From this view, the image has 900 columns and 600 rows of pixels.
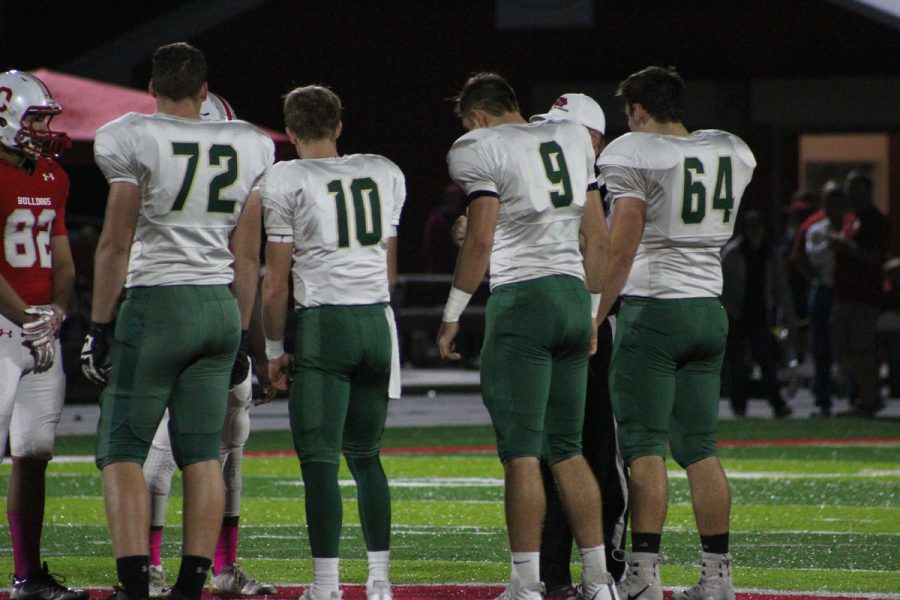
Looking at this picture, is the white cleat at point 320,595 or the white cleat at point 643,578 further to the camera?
the white cleat at point 643,578

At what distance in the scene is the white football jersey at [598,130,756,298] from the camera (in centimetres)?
673

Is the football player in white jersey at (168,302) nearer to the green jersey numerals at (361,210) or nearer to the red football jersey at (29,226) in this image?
the green jersey numerals at (361,210)

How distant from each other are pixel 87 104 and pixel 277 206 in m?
9.16

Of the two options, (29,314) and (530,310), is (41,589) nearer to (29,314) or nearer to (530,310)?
(29,314)

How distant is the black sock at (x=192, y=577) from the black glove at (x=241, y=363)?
2.31 ft

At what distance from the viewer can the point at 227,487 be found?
24.0 feet

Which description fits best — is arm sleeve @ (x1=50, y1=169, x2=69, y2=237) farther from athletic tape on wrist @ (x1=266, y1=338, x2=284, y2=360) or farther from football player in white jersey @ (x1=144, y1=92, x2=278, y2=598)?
athletic tape on wrist @ (x1=266, y1=338, x2=284, y2=360)

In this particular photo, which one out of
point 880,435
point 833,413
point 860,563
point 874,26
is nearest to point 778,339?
point 833,413

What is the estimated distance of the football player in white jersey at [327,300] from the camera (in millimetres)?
6492

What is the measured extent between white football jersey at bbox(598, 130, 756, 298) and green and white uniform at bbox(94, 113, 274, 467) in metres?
1.49

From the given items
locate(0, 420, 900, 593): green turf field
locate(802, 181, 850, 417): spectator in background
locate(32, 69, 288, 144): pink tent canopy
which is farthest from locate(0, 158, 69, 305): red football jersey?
locate(802, 181, 850, 417): spectator in background

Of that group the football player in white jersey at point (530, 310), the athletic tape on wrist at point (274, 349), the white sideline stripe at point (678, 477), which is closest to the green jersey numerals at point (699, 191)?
the football player in white jersey at point (530, 310)

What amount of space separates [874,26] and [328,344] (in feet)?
64.2

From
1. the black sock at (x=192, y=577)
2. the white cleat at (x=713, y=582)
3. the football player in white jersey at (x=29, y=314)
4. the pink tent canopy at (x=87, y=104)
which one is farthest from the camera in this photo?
the pink tent canopy at (x=87, y=104)
